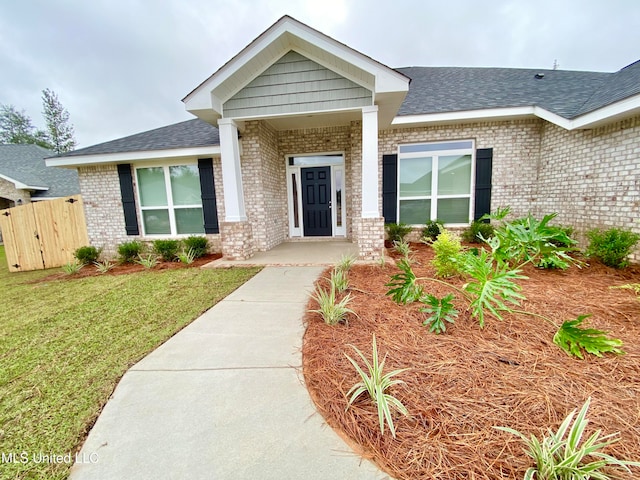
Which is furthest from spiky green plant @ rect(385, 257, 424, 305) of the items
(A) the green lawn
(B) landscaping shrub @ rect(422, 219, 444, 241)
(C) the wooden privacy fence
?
(C) the wooden privacy fence

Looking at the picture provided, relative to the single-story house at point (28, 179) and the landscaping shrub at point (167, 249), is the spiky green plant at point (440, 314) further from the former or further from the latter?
the single-story house at point (28, 179)

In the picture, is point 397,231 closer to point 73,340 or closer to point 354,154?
point 354,154

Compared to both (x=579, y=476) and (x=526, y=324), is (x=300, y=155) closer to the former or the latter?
(x=526, y=324)

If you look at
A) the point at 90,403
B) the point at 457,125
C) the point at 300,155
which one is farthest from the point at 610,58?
the point at 90,403

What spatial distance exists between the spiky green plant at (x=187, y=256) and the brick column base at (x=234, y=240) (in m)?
0.94

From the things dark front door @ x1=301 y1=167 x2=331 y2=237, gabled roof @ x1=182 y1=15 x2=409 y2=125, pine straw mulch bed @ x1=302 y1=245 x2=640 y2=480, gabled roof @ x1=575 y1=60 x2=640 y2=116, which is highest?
gabled roof @ x1=182 y1=15 x2=409 y2=125

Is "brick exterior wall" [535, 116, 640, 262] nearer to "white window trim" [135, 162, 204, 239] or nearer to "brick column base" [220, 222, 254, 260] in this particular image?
"brick column base" [220, 222, 254, 260]

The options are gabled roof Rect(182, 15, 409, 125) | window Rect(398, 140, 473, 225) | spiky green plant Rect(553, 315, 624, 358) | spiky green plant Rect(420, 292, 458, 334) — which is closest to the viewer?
spiky green plant Rect(553, 315, 624, 358)

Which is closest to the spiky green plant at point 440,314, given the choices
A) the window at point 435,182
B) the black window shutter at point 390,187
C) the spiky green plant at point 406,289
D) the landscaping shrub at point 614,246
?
the spiky green plant at point 406,289

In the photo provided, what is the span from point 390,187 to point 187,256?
5.26m

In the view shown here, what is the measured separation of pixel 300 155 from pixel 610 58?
27.0m

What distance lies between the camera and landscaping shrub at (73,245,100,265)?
6.50 metres

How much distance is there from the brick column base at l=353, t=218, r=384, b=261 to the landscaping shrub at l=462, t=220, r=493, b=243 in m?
2.75

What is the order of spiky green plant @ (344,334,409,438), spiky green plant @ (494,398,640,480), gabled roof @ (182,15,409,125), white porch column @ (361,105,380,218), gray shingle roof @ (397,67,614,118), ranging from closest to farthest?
spiky green plant @ (494,398,640,480) < spiky green plant @ (344,334,409,438) < gabled roof @ (182,15,409,125) < white porch column @ (361,105,380,218) < gray shingle roof @ (397,67,614,118)
